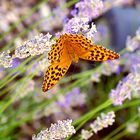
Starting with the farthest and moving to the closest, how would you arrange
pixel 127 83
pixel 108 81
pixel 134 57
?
pixel 108 81 → pixel 134 57 → pixel 127 83

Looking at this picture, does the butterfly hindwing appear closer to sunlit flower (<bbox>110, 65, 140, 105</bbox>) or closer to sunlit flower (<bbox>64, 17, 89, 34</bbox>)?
sunlit flower (<bbox>64, 17, 89, 34</bbox>)

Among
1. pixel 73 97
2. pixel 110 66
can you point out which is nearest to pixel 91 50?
pixel 110 66

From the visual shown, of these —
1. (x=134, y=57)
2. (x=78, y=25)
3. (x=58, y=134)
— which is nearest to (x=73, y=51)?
(x=78, y=25)

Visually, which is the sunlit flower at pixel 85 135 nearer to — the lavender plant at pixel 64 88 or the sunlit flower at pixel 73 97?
the lavender plant at pixel 64 88

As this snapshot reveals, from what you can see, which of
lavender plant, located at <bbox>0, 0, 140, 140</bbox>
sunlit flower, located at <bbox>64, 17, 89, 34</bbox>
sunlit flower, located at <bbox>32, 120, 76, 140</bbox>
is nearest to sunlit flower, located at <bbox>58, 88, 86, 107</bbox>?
lavender plant, located at <bbox>0, 0, 140, 140</bbox>

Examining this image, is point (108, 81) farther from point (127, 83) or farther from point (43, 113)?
point (127, 83)

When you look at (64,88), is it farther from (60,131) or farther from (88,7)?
(60,131)

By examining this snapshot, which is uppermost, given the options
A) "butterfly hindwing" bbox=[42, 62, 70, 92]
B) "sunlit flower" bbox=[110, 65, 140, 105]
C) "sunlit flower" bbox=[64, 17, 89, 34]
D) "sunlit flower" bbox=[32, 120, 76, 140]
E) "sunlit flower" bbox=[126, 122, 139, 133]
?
"sunlit flower" bbox=[126, 122, 139, 133]
